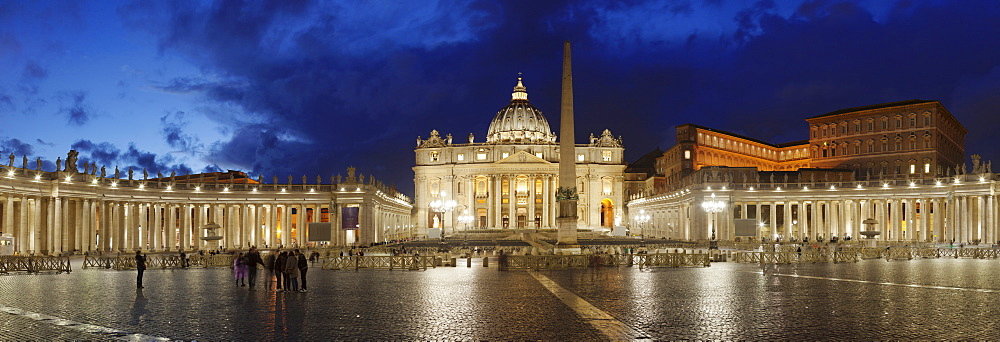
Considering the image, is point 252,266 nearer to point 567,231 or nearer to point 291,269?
point 291,269

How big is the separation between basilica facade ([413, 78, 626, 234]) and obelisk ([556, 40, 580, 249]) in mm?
81377

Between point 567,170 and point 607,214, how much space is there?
97.0 metres

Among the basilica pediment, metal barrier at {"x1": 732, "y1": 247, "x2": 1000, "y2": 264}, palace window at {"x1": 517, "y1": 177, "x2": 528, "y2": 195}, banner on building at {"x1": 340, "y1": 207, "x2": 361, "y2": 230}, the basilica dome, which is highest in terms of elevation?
the basilica dome

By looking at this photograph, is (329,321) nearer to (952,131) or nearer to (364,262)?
(364,262)

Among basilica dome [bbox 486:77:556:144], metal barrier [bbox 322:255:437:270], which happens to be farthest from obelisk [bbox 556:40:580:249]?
basilica dome [bbox 486:77:556:144]

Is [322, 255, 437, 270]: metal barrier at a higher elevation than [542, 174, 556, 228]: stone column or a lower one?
lower

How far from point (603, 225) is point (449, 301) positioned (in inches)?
4745

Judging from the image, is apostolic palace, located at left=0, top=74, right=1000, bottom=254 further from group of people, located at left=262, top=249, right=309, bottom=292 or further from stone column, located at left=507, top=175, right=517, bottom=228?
group of people, located at left=262, top=249, right=309, bottom=292

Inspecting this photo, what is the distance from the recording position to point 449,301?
20828mm

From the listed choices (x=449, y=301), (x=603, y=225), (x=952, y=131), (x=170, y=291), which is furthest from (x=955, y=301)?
(x=603, y=225)

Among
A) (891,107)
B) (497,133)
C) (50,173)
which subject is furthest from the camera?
(497,133)

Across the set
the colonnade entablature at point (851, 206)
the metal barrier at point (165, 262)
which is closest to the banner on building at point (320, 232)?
the metal barrier at point (165, 262)

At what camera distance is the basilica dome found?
14600 centimetres

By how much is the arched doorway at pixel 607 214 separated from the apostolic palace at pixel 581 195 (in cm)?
57
